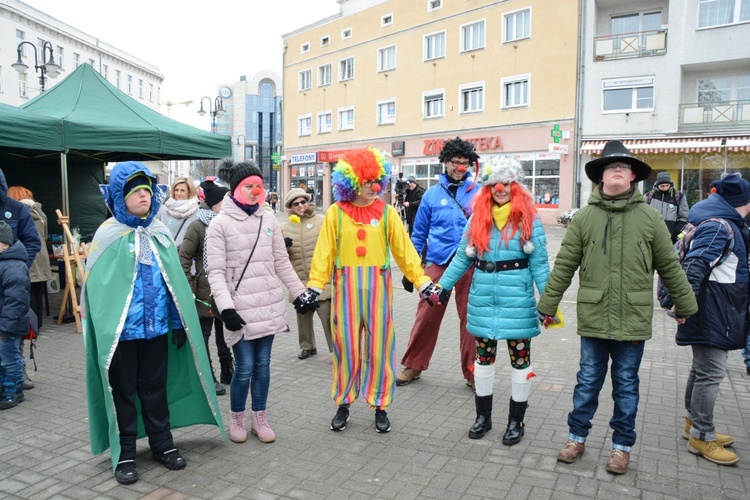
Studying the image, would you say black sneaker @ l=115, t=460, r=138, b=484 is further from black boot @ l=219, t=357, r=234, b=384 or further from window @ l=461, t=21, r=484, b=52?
window @ l=461, t=21, r=484, b=52

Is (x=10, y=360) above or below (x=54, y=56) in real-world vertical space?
below

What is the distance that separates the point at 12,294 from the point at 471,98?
27.9m

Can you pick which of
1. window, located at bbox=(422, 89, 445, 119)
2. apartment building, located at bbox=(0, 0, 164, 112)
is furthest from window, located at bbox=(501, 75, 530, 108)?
apartment building, located at bbox=(0, 0, 164, 112)

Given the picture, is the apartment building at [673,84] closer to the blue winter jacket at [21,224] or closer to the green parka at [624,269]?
the green parka at [624,269]

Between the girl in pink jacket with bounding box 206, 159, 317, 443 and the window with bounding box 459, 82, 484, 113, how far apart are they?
26993 mm

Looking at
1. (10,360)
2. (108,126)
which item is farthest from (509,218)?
(108,126)

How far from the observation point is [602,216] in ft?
12.2

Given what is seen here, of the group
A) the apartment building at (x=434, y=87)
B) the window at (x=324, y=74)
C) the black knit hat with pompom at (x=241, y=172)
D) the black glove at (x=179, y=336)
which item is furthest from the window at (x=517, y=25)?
the black glove at (x=179, y=336)

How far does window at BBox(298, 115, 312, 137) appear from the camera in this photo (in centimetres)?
4047

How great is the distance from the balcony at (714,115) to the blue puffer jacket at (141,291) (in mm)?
24838

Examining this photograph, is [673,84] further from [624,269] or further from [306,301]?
[306,301]

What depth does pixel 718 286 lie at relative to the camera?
12.8ft

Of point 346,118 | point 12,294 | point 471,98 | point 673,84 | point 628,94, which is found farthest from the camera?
point 346,118

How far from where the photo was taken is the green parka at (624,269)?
3.60 metres
